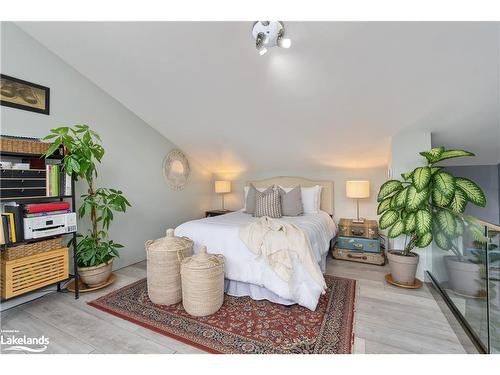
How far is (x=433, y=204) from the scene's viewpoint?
232cm

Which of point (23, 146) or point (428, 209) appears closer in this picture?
point (23, 146)

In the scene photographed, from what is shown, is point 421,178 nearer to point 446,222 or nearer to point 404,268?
point 446,222

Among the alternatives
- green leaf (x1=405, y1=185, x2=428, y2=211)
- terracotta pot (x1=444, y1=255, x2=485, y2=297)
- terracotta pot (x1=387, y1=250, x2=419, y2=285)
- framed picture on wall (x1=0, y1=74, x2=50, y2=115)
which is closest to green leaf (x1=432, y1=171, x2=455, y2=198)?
green leaf (x1=405, y1=185, x2=428, y2=211)

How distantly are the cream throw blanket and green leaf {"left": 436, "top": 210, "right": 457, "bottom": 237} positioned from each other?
1.30m

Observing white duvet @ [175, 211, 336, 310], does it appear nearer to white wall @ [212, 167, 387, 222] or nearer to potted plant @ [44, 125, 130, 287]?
potted plant @ [44, 125, 130, 287]

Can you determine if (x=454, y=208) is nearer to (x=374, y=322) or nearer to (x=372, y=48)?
(x=374, y=322)

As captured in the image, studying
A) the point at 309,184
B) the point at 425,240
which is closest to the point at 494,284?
the point at 425,240

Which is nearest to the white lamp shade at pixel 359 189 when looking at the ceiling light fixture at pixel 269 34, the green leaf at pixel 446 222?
the green leaf at pixel 446 222

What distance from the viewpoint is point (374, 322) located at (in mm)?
1716

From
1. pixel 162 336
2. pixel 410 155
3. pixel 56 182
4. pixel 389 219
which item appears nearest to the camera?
pixel 162 336

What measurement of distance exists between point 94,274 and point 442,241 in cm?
347

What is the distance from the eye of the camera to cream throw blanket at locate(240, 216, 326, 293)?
192 cm

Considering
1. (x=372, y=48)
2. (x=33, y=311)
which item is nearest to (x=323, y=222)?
(x=372, y=48)

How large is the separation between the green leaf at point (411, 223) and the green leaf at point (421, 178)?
Result: 30 centimetres
